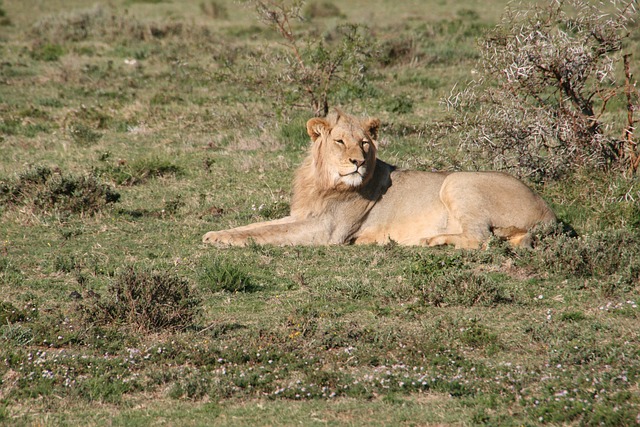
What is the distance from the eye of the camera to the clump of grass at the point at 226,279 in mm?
7340

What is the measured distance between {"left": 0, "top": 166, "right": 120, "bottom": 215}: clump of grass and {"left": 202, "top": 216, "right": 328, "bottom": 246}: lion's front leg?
1.85 metres

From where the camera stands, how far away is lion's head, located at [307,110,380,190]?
8469 millimetres

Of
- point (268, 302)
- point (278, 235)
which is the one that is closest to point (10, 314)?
point (268, 302)

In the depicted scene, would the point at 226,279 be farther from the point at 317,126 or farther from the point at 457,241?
the point at 457,241

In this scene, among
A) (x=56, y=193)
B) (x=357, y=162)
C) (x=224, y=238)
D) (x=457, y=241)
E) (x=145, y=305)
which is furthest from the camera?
(x=56, y=193)

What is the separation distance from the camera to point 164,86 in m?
18.0

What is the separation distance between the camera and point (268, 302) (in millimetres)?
7148

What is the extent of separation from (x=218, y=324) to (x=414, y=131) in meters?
8.03

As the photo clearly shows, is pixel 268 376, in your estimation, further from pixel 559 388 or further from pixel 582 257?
pixel 582 257

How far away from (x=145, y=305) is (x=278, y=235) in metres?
2.54

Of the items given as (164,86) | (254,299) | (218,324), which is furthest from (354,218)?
(164,86)

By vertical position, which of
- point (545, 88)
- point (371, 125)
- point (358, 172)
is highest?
point (545, 88)

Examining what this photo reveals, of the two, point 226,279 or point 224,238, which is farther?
point 224,238

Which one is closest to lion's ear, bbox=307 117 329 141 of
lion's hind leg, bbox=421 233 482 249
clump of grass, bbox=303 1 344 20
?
lion's hind leg, bbox=421 233 482 249
